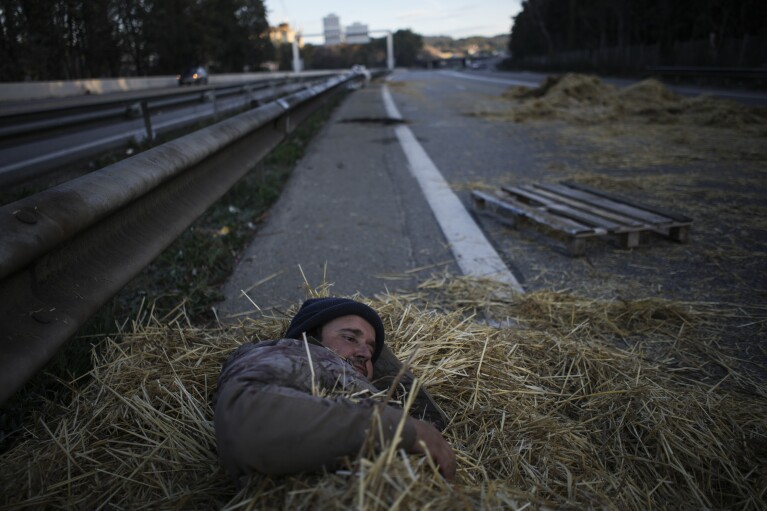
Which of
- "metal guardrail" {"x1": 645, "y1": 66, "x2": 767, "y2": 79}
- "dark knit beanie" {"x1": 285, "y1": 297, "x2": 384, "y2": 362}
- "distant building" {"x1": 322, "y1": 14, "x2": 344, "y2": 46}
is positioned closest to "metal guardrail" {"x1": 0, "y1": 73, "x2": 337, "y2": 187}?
"dark knit beanie" {"x1": 285, "y1": 297, "x2": 384, "y2": 362}

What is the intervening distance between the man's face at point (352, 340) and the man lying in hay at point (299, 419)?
23 cm

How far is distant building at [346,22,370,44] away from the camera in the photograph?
8775 cm

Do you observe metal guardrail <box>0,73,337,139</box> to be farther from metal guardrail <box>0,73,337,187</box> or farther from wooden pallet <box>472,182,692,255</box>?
Answer: wooden pallet <box>472,182,692,255</box>

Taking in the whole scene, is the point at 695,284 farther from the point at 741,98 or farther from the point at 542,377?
the point at 741,98

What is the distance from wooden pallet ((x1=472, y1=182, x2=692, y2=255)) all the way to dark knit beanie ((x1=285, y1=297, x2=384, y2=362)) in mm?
2182

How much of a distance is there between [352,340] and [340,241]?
224 centimetres

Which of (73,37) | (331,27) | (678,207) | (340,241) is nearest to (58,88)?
(73,37)

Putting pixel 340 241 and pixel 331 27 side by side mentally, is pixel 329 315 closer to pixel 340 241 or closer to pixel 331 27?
pixel 340 241

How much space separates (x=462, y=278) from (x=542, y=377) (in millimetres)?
1206

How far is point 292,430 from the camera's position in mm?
1541

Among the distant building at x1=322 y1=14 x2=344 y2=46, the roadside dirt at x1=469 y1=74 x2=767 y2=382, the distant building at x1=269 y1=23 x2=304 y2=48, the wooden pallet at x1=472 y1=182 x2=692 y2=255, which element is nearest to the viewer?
the roadside dirt at x1=469 y1=74 x2=767 y2=382

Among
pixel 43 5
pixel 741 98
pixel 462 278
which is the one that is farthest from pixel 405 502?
pixel 741 98

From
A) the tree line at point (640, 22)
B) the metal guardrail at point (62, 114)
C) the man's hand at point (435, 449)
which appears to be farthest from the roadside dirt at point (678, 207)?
the tree line at point (640, 22)

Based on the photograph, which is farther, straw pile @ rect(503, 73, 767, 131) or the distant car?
the distant car
